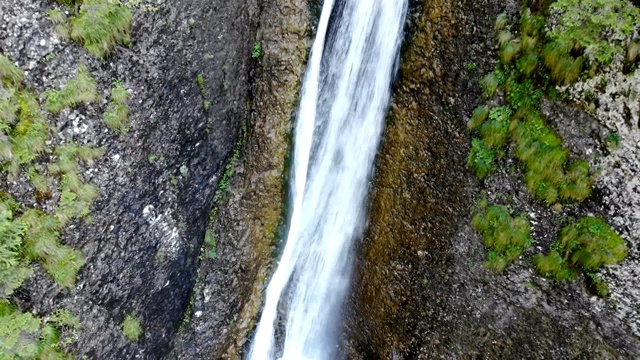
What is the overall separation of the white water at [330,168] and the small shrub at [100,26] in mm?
2923

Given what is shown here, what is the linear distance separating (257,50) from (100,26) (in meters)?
2.66

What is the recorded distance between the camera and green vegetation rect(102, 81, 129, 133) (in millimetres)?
6004

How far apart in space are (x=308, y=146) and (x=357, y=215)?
146 cm

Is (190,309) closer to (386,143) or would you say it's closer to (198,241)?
(198,241)

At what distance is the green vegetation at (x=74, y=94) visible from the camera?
18.1 ft

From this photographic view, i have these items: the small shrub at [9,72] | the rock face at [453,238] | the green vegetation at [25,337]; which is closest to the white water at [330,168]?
the rock face at [453,238]

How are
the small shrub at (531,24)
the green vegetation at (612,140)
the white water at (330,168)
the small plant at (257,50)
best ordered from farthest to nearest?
the small plant at (257,50)
the white water at (330,168)
the small shrub at (531,24)
the green vegetation at (612,140)

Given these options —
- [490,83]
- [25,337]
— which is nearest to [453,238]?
[490,83]

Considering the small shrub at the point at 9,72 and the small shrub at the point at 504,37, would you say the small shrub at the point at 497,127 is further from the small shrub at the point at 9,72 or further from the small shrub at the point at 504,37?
the small shrub at the point at 9,72

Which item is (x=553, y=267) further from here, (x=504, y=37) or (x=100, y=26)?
(x=100, y=26)

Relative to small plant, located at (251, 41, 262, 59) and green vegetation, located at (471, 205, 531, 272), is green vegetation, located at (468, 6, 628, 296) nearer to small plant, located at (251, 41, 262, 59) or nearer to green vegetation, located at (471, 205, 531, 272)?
green vegetation, located at (471, 205, 531, 272)

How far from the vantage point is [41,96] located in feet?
17.9

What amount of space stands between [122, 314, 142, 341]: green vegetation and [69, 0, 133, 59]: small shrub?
3750mm

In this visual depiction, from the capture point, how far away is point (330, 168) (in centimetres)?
801
